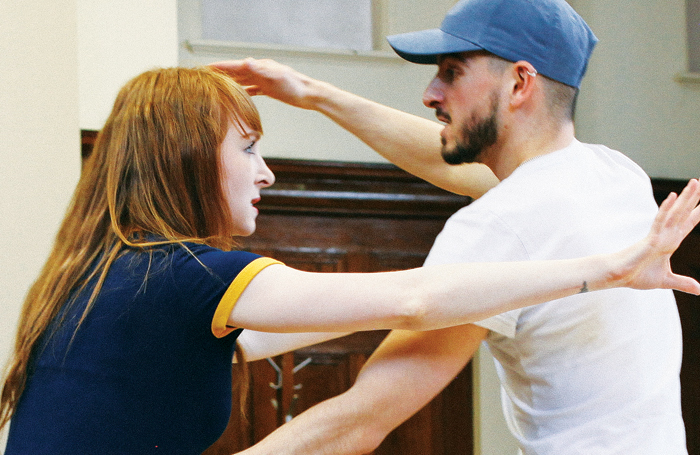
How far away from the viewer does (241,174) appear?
1.19 m

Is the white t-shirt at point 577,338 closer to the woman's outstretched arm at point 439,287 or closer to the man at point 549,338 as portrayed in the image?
the man at point 549,338

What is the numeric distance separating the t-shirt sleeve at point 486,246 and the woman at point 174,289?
0.21m

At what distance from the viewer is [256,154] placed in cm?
125

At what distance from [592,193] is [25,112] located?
5.19 ft

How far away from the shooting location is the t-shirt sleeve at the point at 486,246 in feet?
4.25

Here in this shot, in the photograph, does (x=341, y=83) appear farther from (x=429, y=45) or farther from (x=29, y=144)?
(x=429, y=45)

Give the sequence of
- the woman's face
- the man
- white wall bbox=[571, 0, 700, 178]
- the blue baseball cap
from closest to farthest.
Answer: the woman's face < the man < the blue baseball cap < white wall bbox=[571, 0, 700, 178]

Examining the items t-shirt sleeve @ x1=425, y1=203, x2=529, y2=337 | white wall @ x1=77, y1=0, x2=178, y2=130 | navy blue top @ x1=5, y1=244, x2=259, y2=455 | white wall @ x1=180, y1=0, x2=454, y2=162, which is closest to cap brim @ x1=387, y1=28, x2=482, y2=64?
t-shirt sleeve @ x1=425, y1=203, x2=529, y2=337

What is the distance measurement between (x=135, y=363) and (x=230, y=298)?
0.15m

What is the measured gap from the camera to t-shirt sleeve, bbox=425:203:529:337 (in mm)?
1296

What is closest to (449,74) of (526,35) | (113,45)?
(526,35)

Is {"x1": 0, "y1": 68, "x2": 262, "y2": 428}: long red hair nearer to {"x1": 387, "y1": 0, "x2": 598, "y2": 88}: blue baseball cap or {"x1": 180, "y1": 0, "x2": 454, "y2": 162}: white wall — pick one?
{"x1": 387, "y1": 0, "x2": 598, "y2": 88}: blue baseball cap

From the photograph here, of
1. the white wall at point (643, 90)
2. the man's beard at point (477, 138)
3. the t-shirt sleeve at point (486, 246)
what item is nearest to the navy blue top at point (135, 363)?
the t-shirt sleeve at point (486, 246)

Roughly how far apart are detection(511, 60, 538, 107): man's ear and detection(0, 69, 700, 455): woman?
0.50 meters
